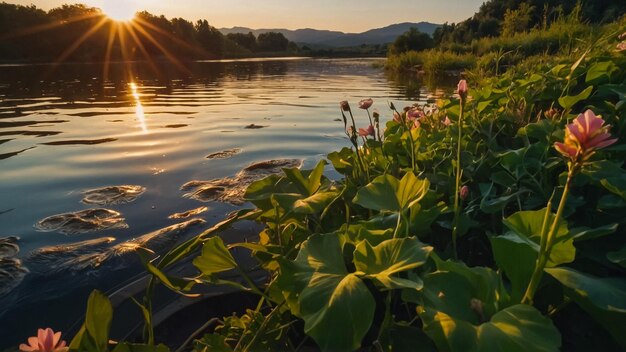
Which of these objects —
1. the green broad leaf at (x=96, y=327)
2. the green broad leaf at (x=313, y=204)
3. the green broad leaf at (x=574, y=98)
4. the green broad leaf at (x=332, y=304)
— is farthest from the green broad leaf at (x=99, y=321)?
the green broad leaf at (x=574, y=98)

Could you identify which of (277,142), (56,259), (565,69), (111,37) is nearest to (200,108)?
(277,142)

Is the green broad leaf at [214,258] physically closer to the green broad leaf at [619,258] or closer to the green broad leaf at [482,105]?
the green broad leaf at [619,258]

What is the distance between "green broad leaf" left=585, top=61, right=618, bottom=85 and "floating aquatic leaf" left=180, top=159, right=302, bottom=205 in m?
2.14

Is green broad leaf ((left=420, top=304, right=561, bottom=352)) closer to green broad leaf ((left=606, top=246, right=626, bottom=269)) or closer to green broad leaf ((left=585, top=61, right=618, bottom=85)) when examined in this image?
green broad leaf ((left=606, top=246, right=626, bottom=269))

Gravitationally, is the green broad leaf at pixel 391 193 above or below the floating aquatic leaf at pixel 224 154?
above

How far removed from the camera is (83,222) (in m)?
2.73

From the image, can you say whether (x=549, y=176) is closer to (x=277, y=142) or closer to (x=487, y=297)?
(x=487, y=297)

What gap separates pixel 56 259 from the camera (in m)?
2.23

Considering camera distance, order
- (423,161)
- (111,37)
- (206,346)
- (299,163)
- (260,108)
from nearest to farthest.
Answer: (206,346), (423,161), (299,163), (260,108), (111,37)

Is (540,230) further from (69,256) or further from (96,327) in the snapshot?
(69,256)

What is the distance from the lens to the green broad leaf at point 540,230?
83 centimetres

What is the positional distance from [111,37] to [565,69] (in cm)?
6045

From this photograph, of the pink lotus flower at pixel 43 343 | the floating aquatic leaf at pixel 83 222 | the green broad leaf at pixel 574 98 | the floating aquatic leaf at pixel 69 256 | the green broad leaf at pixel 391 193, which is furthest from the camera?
the floating aquatic leaf at pixel 83 222

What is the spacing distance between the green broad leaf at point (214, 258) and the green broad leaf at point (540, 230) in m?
0.70
